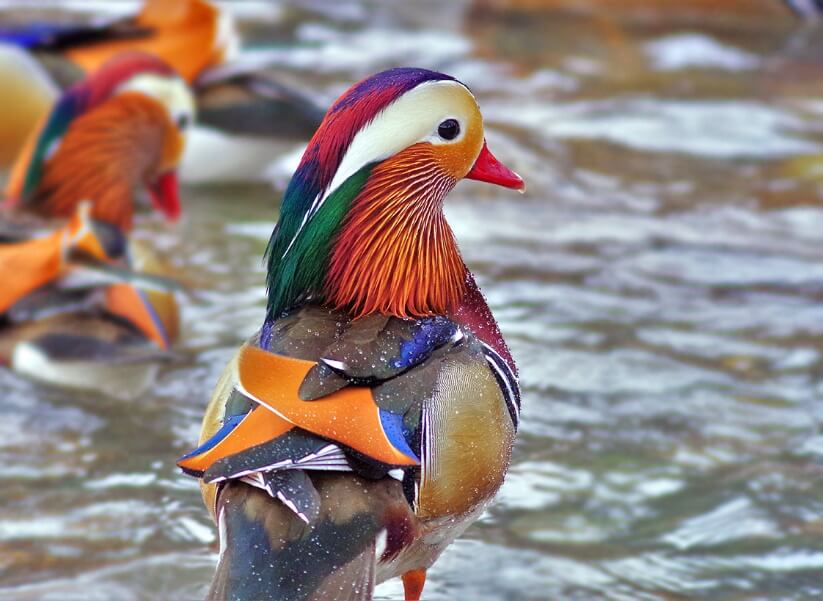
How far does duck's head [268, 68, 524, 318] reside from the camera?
238cm

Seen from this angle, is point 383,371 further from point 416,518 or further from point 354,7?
point 354,7

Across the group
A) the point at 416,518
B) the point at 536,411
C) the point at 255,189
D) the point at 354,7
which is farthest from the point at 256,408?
the point at 354,7

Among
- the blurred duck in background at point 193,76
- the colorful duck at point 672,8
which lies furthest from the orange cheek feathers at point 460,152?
the colorful duck at point 672,8

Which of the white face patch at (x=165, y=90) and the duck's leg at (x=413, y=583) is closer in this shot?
the duck's leg at (x=413, y=583)

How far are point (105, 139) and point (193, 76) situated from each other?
1.10m

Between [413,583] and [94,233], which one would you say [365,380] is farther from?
[94,233]

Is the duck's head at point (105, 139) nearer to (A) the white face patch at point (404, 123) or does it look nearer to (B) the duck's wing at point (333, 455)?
(A) the white face patch at point (404, 123)

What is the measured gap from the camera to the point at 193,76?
574cm

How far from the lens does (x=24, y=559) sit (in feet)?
9.32

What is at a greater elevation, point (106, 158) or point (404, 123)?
point (404, 123)

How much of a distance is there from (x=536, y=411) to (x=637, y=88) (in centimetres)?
434

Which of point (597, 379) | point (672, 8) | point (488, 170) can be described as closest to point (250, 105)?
point (597, 379)

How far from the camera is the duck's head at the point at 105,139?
4676 mm

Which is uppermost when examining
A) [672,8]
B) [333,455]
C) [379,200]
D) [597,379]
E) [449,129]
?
[449,129]
